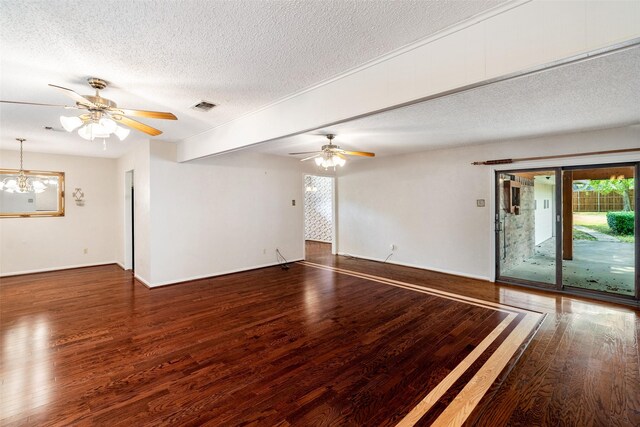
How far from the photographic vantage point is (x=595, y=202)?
4727mm

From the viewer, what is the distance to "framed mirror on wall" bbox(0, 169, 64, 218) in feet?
18.6

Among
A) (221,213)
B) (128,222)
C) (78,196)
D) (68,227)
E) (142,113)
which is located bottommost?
(68,227)

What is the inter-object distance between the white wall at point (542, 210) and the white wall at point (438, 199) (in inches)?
99.2

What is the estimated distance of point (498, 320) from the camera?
11.4 feet

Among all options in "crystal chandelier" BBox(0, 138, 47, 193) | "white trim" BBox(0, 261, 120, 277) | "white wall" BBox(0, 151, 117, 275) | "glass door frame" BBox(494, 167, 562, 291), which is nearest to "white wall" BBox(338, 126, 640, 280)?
"glass door frame" BBox(494, 167, 562, 291)

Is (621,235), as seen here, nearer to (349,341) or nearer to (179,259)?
(349,341)

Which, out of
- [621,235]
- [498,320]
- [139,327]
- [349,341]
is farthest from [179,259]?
[621,235]

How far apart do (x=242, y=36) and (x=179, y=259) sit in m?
4.39

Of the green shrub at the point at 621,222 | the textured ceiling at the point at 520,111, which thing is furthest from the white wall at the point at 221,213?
the green shrub at the point at 621,222

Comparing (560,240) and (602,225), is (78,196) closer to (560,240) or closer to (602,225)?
(560,240)

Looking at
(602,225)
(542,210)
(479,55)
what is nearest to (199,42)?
(479,55)

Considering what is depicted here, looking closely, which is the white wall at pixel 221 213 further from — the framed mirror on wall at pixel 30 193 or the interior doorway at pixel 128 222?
the framed mirror on wall at pixel 30 193

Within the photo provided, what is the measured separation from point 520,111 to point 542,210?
5.96 metres

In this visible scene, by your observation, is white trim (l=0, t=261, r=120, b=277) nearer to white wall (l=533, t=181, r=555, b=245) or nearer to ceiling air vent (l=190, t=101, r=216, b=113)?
ceiling air vent (l=190, t=101, r=216, b=113)
